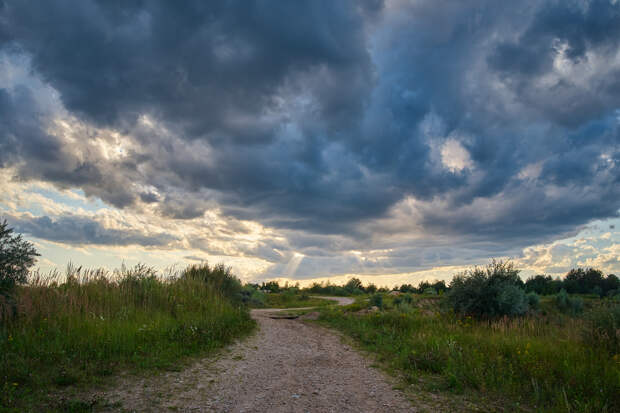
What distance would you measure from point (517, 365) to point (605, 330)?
156 inches

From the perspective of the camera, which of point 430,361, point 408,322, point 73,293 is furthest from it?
point 408,322

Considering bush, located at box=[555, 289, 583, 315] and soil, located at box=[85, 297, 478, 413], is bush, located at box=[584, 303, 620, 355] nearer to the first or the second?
soil, located at box=[85, 297, 478, 413]

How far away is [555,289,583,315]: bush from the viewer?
24084 mm

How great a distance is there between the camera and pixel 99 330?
10.4m

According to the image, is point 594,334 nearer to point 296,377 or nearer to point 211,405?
point 296,377

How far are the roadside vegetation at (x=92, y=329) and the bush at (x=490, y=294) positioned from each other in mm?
11018

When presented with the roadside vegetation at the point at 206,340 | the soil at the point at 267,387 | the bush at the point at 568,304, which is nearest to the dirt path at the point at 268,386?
the soil at the point at 267,387

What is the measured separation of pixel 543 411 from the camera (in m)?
6.73

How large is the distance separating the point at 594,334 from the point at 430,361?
5.37m

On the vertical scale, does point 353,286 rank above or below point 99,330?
above

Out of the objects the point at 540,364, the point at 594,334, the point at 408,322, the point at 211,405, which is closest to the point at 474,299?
the point at 408,322

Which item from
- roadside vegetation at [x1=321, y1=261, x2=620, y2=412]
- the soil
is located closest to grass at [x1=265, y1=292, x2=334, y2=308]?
roadside vegetation at [x1=321, y1=261, x2=620, y2=412]

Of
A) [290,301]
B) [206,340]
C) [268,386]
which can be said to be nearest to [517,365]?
[268,386]

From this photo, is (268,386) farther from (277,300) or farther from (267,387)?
(277,300)
